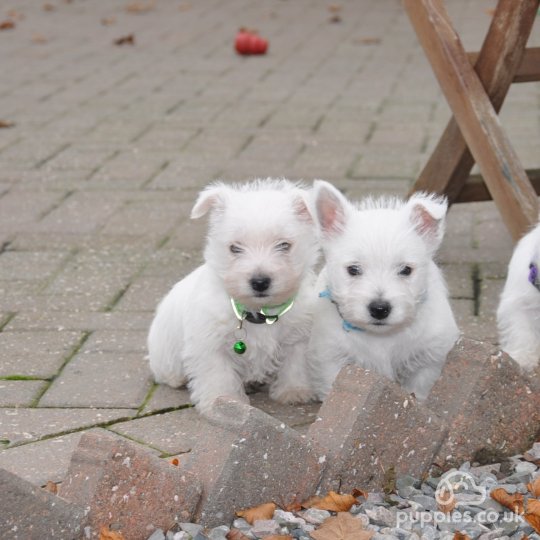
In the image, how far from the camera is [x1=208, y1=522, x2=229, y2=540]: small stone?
3143mm

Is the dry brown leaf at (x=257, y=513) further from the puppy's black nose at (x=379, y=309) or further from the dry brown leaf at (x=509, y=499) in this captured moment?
the puppy's black nose at (x=379, y=309)

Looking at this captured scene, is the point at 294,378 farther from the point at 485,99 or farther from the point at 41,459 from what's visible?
the point at 485,99

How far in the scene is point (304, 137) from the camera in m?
8.44

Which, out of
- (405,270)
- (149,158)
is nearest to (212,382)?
(405,270)

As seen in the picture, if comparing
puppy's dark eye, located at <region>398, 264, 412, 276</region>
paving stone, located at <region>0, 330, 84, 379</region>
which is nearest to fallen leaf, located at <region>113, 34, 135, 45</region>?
paving stone, located at <region>0, 330, 84, 379</region>

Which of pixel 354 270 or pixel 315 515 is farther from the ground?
pixel 354 270

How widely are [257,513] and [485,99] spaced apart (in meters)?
2.75

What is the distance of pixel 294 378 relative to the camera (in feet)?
14.3

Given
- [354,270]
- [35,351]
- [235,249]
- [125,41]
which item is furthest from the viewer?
[125,41]

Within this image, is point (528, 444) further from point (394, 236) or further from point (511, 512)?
point (394, 236)

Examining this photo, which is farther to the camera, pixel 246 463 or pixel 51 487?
pixel 51 487

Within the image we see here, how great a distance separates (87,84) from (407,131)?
352cm

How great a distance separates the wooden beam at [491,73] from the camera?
5191 millimetres

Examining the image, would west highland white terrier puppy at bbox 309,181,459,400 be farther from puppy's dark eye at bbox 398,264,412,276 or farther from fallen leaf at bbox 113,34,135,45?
fallen leaf at bbox 113,34,135,45
